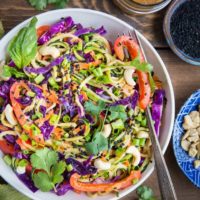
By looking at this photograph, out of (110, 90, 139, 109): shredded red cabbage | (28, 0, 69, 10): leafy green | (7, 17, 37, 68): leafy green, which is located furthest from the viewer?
(28, 0, 69, 10): leafy green

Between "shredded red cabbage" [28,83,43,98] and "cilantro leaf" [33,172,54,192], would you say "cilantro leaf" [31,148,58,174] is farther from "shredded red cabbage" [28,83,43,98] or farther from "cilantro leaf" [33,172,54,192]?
"shredded red cabbage" [28,83,43,98]

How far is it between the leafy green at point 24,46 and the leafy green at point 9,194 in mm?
449

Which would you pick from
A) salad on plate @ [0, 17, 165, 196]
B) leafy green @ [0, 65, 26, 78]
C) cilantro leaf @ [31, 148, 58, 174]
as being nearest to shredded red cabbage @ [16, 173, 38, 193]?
salad on plate @ [0, 17, 165, 196]

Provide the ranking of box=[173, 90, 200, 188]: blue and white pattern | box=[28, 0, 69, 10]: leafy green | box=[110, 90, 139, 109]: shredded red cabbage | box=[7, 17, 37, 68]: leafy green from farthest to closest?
box=[173, 90, 200, 188]: blue and white pattern, box=[28, 0, 69, 10]: leafy green, box=[110, 90, 139, 109]: shredded red cabbage, box=[7, 17, 37, 68]: leafy green

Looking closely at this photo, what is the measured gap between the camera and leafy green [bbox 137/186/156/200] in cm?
199

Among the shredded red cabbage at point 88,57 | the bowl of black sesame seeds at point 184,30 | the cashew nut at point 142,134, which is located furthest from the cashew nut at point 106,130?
the bowl of black sesame seeds at point 184,30

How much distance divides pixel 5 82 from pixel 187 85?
773 millimetres

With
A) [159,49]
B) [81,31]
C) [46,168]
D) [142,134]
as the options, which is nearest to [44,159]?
[46,168]

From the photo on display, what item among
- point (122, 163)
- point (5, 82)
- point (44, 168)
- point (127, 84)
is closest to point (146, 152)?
point (122, 163)

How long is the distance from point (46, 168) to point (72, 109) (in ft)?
0.71

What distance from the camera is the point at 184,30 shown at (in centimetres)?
205

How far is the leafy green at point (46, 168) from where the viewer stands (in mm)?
1705

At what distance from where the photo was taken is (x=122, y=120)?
5.79 feet

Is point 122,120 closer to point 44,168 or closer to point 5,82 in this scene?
point 44,168
